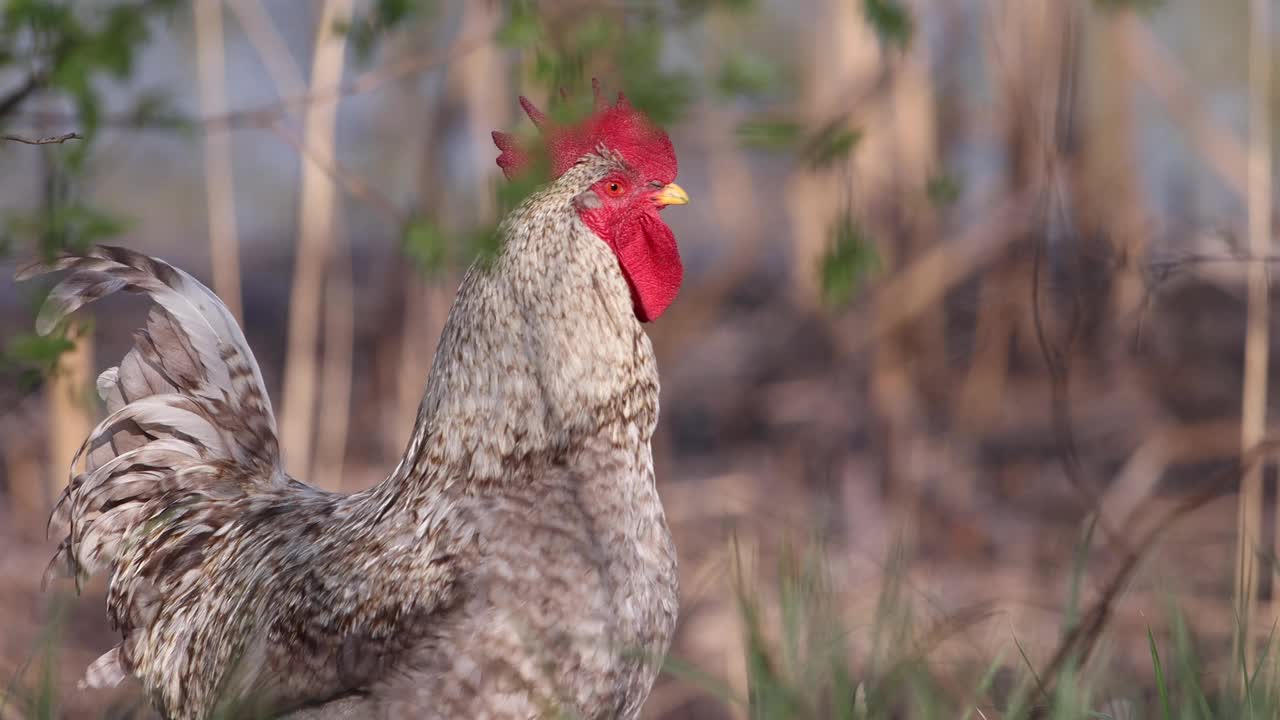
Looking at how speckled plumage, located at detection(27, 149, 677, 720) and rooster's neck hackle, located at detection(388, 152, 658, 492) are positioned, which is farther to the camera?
rooster's neck hackle, located at detection(388, 152, 658, 492)

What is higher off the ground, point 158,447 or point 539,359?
point 539,359

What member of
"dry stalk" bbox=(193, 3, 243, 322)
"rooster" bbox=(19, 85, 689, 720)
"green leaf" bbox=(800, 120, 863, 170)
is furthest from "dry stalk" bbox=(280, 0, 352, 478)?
"green leaf" bbox=(800, 120, 863, 170)

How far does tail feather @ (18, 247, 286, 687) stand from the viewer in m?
3.32

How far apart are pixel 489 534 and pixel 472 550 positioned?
0.16ft

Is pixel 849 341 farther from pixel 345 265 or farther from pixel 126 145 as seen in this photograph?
pixel 126 145

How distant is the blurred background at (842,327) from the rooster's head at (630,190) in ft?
0.67

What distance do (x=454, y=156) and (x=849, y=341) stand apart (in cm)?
267

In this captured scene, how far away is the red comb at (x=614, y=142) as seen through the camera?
299 cm

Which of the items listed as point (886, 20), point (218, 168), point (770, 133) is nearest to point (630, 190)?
point (886, 20)

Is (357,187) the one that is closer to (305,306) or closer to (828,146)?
(828,146)

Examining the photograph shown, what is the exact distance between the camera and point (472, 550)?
2.63 metres

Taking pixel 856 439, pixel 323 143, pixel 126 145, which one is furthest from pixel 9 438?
pixel 856 439

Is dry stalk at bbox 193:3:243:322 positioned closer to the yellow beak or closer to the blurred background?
the blurred background

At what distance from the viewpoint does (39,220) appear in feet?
8.02
